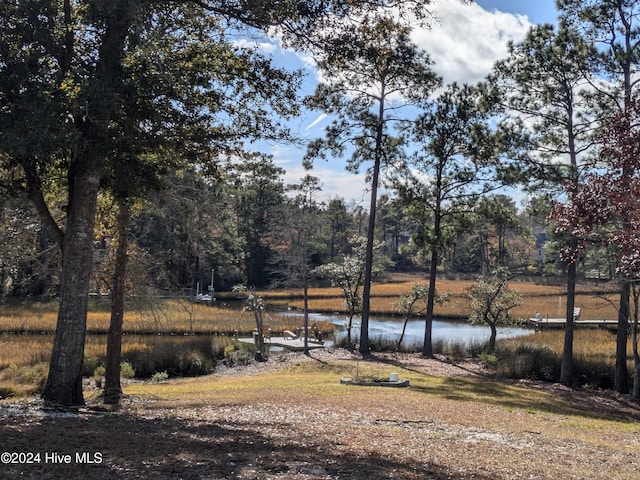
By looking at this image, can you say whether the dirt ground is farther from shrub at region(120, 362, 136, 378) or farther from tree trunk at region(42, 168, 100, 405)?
shrub at region(120, 362, 136, 378)

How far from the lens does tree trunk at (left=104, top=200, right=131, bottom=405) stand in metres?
13.0

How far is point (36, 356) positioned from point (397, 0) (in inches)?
630

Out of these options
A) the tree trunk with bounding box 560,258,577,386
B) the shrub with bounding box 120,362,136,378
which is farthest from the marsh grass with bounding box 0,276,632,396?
the shrub with bounding box 120,362,136,378

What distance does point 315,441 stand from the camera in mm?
7043

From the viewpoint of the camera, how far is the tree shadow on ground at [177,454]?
16.6 feet

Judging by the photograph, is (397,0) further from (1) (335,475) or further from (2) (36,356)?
(2) (36,356)

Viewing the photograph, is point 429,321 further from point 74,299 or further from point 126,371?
point 74,299

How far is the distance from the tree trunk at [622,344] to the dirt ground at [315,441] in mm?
4912

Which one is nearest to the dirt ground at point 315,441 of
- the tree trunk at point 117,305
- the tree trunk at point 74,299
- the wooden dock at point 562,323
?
the tree trunk at point 74,299

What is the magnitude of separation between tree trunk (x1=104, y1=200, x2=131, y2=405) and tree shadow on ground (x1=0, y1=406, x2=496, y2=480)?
6011 mm

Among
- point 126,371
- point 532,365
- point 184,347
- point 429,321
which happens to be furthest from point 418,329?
point 126,371

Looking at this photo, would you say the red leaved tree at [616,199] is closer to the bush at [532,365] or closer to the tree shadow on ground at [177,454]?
the tree shadow on ground at [177,454]

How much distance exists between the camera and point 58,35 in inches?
333

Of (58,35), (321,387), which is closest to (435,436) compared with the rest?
(321,387)
